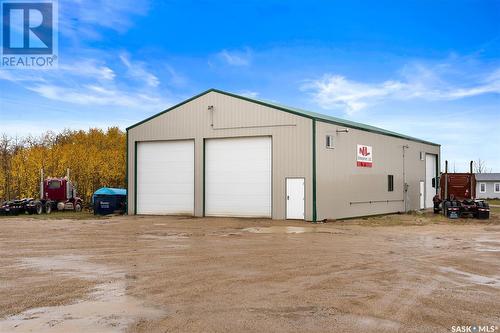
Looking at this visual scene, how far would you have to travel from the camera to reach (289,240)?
1722cm

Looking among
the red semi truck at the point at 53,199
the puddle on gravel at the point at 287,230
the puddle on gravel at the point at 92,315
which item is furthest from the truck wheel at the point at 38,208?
the puddle on gravel at the point at 92,315

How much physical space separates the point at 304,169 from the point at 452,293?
16.7 m

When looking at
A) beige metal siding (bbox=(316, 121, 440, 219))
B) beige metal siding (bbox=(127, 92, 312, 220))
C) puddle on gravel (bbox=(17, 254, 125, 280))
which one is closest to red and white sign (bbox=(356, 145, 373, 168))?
beige metal siding (bbox=(316, 121, 440, 219))

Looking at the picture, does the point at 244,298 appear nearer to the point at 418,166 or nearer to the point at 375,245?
the point at 375,245

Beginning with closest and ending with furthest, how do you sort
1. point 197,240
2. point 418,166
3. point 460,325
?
point 460,325, point 197,240, point 418,166

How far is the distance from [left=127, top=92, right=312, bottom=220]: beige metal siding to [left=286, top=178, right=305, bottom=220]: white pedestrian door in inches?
9.8

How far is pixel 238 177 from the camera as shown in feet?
90.7

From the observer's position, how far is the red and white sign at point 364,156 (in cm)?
2917

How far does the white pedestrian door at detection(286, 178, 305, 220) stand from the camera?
25422mm

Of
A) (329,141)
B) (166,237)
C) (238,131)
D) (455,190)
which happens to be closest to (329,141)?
(329,141)

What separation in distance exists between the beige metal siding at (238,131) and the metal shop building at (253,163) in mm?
51

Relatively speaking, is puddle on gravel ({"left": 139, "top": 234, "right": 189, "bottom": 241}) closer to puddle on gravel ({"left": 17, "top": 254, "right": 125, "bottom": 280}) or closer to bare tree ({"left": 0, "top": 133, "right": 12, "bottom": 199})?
puddle on gravel ({"left": 17, "top": 254, "right": 125, "bottom": 280})

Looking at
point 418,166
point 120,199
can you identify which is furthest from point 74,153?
point 418,166

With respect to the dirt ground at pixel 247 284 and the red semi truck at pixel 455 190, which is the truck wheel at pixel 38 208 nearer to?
the dirt ground at pixel 247 284
